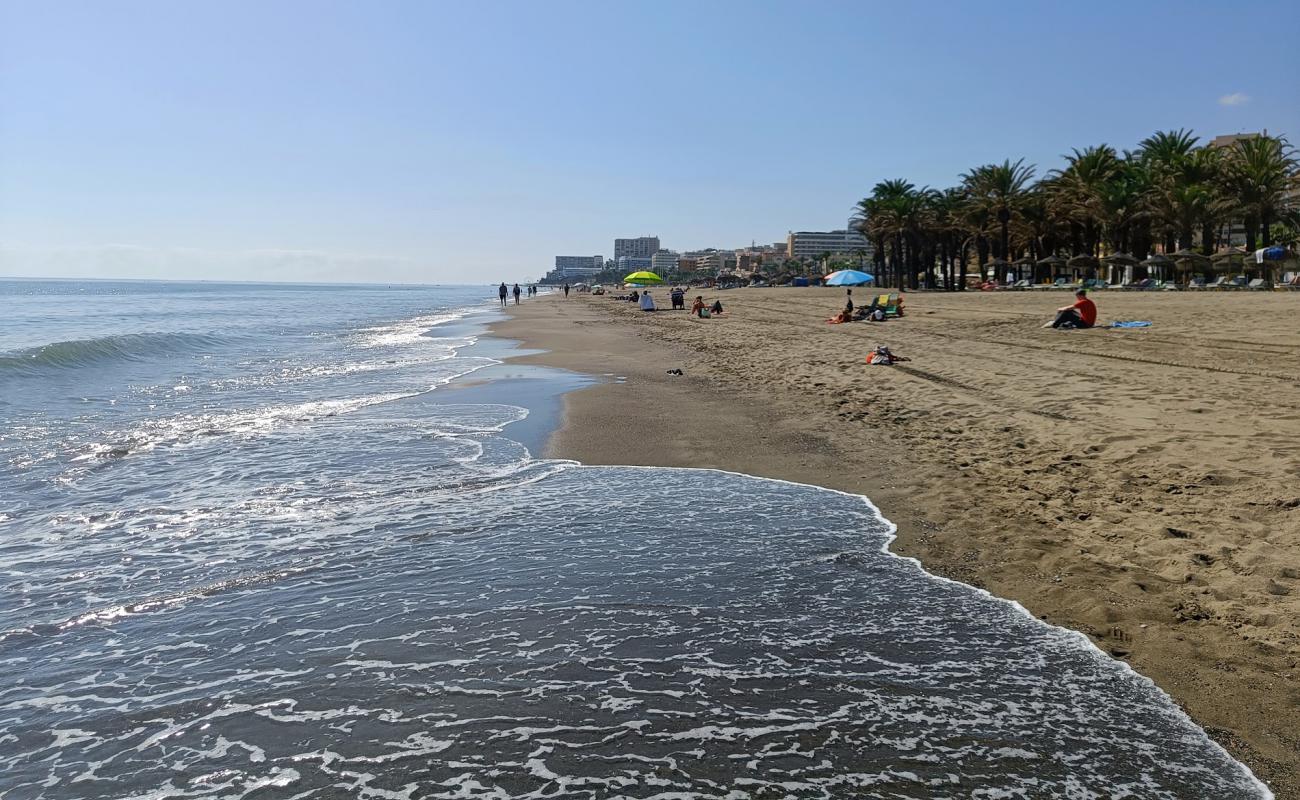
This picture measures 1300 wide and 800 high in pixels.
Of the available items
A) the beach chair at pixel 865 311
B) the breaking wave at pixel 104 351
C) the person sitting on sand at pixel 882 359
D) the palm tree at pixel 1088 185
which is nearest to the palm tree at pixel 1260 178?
the palm tree at pixel 1088 185

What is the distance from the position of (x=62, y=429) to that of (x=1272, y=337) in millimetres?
21816

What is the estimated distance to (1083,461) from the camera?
7.41 m

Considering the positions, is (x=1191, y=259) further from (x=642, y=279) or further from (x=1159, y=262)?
(x=642, y=279)

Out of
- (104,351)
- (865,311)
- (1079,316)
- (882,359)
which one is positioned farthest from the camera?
(865,311)

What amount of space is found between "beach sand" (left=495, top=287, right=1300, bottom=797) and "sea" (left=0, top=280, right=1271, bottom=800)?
0.41 m

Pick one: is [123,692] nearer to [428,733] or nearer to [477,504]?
[428,733]

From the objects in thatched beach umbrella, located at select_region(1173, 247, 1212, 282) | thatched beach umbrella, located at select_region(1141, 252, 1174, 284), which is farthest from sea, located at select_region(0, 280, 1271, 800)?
thatched beach umbrella, located at select_region(1141, 252, 1174, 284)

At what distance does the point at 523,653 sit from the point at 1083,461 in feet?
19.0

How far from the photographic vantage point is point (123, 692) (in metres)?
3.98

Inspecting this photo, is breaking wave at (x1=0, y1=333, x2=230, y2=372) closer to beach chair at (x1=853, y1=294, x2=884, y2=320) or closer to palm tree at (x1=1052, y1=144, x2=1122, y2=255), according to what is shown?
beach chair at (x1=853, y1=294, x2=884, y2=320)

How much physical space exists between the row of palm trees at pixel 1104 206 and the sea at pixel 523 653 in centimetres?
4794

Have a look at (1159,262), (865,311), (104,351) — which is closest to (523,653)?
(104,351)

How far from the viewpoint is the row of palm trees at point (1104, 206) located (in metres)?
42.5

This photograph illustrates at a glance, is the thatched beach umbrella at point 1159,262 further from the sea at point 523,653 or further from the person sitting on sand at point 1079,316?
the sea at point 523,653
